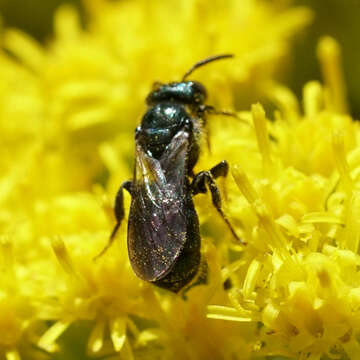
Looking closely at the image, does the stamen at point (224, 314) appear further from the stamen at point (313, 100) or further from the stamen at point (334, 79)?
the stamen at point (334, 79)

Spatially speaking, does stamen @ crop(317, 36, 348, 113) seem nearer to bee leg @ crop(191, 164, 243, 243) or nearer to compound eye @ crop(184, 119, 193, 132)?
compound eye @ crop(184, 119, 193, 132)

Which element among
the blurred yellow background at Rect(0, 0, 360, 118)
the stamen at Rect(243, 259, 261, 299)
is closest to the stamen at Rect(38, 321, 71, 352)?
the stamen at Rect(243, 259, 261, 299)

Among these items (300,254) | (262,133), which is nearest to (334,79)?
(262,133)

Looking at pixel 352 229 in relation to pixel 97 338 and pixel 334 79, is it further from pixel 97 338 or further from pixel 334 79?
pixel 334 79

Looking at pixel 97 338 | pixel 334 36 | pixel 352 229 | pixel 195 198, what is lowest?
pixel 97 338

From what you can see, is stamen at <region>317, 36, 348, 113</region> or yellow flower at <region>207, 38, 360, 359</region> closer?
yellow flower at <region>207, 38, 360, 359</region>

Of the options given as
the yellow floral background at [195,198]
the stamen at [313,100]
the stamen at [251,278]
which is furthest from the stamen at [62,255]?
the stamen at [313,100]

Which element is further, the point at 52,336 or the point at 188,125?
the point at 188,125
